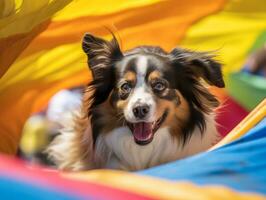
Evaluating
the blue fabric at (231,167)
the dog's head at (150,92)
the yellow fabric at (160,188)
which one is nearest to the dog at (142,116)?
the dog's head at (150,92)

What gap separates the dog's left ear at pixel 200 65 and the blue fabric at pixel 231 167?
16cm

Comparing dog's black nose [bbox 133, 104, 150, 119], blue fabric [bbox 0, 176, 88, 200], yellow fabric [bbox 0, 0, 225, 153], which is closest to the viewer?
blue fabric [bbox 0, 176, 88, 200]

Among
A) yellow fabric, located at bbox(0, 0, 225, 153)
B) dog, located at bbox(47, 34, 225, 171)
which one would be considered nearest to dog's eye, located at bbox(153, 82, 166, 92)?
Result: dog, located at bbox(47, 34, 225, 171)

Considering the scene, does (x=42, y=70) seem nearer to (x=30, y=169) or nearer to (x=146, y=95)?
(x=146, y=95)

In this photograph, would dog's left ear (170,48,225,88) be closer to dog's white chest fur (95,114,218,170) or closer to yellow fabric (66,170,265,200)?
dog's white chest fur (95,114,218,170)

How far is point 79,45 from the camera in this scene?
3.64 feet

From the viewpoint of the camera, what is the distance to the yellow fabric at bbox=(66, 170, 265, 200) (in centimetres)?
69

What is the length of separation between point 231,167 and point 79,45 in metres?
0.41

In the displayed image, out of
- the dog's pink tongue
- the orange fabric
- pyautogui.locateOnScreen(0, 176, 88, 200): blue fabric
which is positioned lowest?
the dog's pink tongue

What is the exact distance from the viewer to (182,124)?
0.98 meters

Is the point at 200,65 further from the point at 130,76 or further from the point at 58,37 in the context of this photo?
the point at 58,37

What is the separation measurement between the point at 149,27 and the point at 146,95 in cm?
21

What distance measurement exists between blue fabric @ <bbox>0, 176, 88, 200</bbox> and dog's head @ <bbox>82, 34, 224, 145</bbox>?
1.01 ft

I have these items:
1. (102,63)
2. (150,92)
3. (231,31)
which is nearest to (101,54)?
(102,63)
